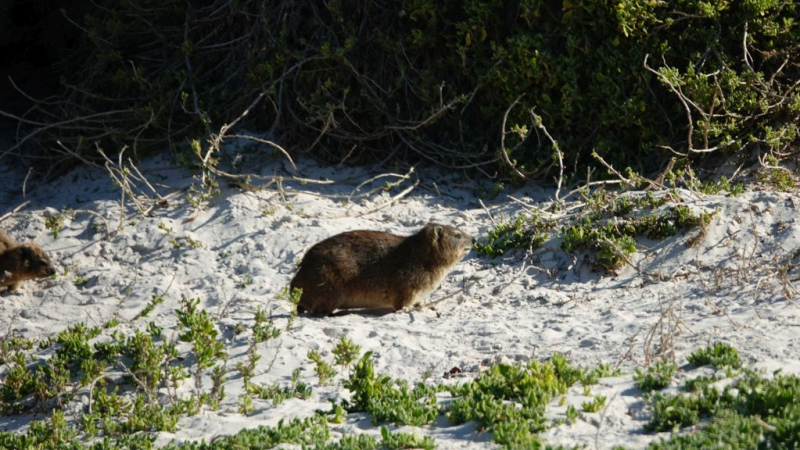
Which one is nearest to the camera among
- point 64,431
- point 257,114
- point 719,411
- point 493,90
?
point 719,411

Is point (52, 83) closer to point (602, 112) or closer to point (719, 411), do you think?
point (602, 112)

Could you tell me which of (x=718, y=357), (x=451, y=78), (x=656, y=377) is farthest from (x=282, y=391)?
(x=451, y=78)

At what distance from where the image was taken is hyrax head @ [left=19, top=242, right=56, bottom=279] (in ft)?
30.4

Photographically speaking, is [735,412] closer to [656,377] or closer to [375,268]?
[656,377]

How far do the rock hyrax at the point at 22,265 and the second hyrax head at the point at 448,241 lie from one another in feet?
11.8

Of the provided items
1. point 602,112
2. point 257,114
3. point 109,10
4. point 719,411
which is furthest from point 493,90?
point 719,411

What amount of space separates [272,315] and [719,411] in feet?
13.0

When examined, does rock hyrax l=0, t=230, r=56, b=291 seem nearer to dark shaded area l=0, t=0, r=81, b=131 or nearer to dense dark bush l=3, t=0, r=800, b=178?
dense dark bush l=3, t=0, r=800, b=178

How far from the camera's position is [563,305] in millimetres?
8344

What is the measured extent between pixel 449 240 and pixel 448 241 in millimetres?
15

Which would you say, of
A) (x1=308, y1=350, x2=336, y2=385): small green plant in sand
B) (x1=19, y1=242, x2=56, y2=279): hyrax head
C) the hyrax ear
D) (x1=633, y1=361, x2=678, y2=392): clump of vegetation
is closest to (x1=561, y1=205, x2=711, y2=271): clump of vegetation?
(x1=633, y1=361, x2=678, y2=392): clump of vegetation

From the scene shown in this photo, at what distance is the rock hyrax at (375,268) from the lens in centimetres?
817

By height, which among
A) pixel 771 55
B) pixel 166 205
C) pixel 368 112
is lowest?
pixel 166 205

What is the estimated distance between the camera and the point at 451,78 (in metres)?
11.2
